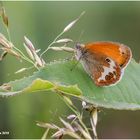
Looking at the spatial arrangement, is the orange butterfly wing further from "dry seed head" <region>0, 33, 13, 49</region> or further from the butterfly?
"dry seed head" <region>0, 33, 13, 49</region>

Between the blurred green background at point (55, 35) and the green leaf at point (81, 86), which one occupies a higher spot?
the green leaf at point (81, 86)

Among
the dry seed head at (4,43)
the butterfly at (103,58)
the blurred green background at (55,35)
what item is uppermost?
the dry seed head at (4,43)

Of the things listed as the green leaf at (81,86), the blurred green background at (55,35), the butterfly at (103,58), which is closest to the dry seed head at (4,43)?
the green leaf at (81,86)

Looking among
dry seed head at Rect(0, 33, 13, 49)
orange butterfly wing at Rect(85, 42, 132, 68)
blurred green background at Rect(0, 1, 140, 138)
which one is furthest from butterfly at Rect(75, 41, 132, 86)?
blurred green background at Rect(0, 1, 140, 138)

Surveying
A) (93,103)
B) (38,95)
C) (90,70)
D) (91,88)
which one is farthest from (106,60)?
(38,95)

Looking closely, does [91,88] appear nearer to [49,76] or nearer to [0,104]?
[49,76]

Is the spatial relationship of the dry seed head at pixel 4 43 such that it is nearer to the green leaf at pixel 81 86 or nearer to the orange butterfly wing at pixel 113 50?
the green leaf at pixel 81 86
